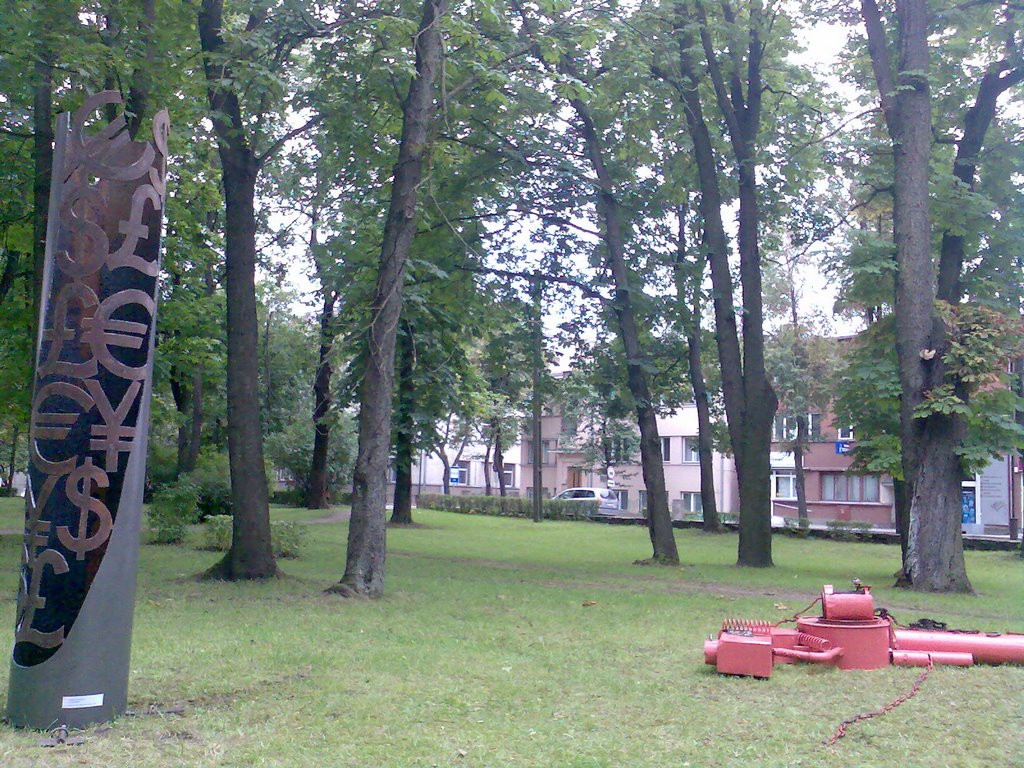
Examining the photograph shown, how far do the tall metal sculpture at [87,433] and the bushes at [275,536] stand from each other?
12971 mm

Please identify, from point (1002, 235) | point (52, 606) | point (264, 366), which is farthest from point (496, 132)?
point (264, 366)

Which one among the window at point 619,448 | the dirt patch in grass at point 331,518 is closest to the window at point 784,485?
the window at point 619,448

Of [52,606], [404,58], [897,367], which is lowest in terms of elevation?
[52,606]

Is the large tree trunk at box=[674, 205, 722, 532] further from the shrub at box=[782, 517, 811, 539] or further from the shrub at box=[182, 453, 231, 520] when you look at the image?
the shrub at box=[182, 453, 231, 520]

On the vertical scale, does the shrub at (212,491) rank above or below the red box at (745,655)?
above

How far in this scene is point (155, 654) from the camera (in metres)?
8.60

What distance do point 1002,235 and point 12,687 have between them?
18.0 m

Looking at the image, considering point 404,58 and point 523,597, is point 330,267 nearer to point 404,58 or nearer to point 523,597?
point 404,58

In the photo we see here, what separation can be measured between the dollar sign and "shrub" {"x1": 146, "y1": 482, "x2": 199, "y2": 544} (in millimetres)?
17217

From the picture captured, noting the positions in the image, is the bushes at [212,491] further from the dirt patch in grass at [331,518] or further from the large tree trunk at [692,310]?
the large tree trunk at [692,310]

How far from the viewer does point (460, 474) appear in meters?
84.1

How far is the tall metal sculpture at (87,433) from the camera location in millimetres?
6195

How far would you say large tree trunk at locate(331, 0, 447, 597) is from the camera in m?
13.1

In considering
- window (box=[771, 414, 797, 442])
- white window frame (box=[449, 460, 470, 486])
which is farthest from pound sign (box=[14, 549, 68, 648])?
white window frame (box=[449, 460, 470, 486])
